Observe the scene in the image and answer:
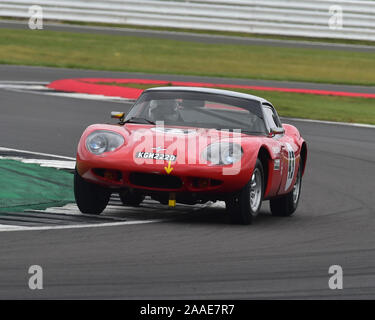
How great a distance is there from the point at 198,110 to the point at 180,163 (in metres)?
1.21

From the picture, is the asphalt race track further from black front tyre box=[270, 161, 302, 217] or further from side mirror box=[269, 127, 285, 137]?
side mirror box=[269, 127, 285, 137]

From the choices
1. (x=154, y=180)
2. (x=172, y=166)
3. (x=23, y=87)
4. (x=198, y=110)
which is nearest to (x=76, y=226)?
(x=154, y=180)

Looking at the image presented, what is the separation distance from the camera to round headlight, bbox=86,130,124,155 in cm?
897

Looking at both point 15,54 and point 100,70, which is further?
point 15,54

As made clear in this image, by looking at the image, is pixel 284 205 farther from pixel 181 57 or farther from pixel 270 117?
pixel 181 57

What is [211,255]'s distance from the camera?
7.39 meters

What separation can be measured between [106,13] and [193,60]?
4744mm

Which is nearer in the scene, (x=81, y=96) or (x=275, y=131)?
(x=275, y=131)

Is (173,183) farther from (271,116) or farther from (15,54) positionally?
(15,54)

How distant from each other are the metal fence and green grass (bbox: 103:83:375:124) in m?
9.07

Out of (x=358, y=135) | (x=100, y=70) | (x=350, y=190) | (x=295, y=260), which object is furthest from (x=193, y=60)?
(x=295, y=260)

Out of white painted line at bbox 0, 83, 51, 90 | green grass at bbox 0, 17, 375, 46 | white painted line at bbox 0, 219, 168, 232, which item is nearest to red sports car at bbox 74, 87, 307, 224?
white painted line at bbox 0, 219, 168, 232
